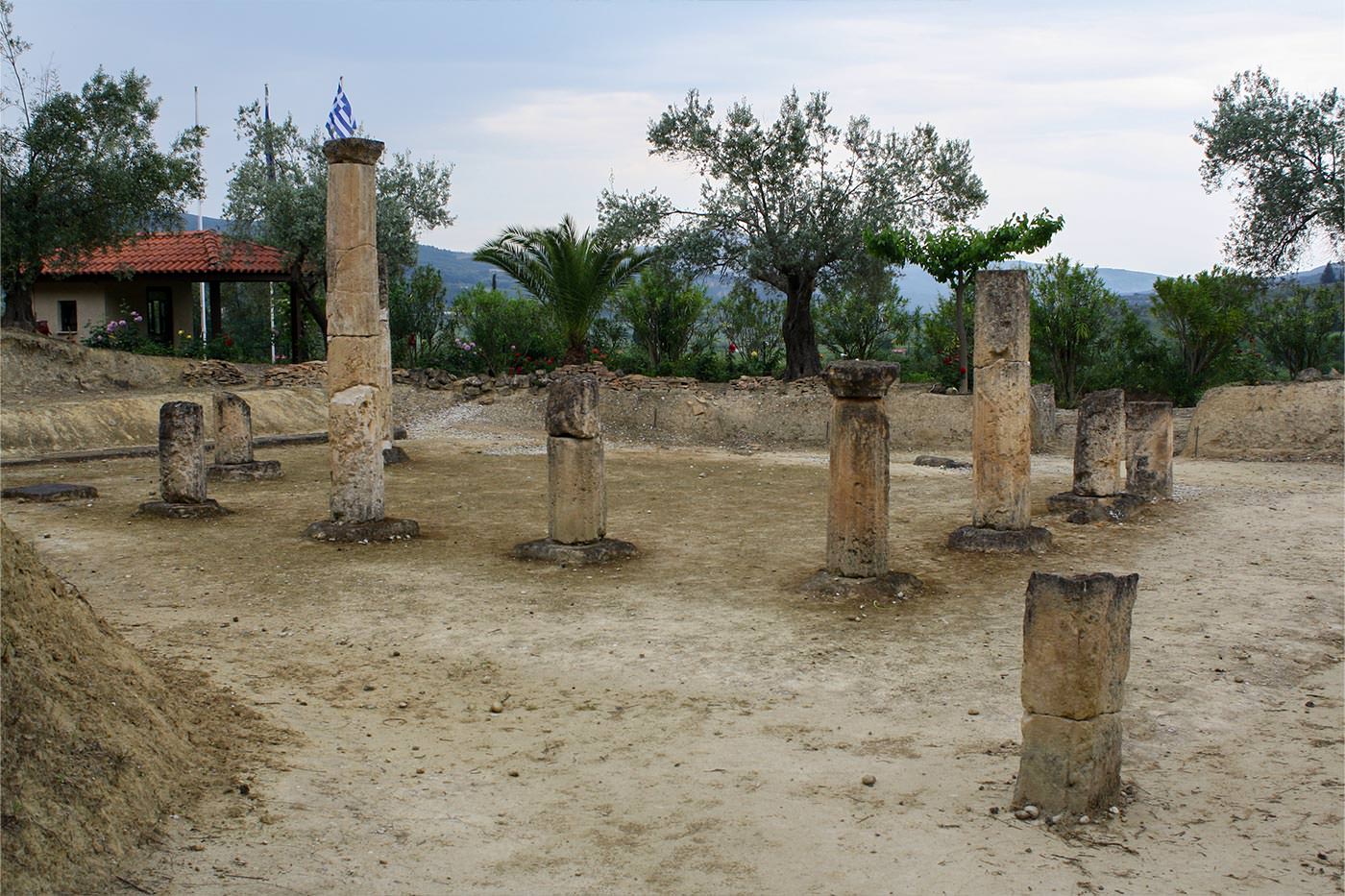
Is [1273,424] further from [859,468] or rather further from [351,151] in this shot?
[351,151]

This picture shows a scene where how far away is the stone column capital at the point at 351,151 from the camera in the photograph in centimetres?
1138

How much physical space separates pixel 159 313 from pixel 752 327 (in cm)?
1727

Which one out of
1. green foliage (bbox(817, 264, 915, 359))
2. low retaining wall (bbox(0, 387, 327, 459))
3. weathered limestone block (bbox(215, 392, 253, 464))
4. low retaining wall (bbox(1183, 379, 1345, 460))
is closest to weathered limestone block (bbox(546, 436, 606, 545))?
weathered limestone block (bbox(215, 392, 253, 464))

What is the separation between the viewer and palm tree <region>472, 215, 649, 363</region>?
25.5m

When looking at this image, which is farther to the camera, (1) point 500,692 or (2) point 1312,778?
(1) point 500,692

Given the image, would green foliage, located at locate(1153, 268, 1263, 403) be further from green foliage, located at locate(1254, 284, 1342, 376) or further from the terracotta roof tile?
the terracotta roof tile

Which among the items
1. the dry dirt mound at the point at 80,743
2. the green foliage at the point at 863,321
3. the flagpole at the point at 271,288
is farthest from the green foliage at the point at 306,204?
the dry dirt mound at the point at 80,743

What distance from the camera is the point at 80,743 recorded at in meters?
4.84

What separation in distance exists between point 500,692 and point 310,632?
1955mm

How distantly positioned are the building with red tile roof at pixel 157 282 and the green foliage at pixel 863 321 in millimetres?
13878

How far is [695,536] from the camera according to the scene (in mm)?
12180

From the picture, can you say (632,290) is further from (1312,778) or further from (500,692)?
(1312,778)

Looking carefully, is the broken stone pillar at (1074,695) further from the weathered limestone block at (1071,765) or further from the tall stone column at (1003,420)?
the tall stone column at (1003,420)

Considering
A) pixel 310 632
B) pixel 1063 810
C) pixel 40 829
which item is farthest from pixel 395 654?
pixel 1063 810
